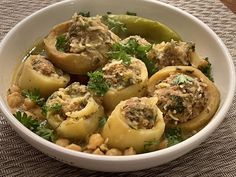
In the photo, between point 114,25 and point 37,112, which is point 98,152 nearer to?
point 37,112

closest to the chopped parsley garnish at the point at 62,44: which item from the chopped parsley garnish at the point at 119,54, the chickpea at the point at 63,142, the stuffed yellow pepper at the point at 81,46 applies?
the stuffed yellow pepper at the point at 81,46

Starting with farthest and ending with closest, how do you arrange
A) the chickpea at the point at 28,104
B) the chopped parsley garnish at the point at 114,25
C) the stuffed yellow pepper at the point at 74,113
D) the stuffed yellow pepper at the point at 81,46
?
the chopped parsley garnish at the point at 114,25 → the stuffed yellow pepper at the point at 81,46 → the chickpea at the point at 28,104 → the stuffed yellow pepper at the point at 74,113

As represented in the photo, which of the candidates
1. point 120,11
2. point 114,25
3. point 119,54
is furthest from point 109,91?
point 120,11

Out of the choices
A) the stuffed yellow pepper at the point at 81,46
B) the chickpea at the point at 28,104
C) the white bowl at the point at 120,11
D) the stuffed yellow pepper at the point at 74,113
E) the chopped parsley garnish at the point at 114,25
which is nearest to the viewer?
the white bowl at the point at 120,11

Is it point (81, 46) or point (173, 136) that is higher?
point (81, 46)

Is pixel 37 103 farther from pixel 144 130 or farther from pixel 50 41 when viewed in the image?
pixel 144 130

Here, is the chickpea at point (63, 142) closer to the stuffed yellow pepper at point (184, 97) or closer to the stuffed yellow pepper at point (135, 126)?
the stuffed yellow pepper at point (135, 126)

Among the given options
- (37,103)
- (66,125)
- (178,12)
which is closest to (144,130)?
Result: (66,125)
